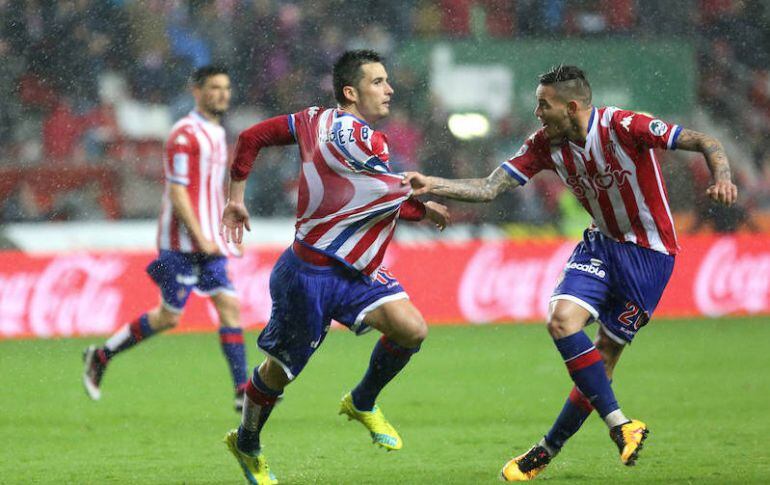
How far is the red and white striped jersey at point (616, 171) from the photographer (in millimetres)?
5262

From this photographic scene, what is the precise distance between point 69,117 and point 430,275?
394 centimetres

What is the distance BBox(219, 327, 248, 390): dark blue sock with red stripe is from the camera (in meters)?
7.33

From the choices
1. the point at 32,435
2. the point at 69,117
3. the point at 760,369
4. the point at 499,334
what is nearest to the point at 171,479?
the point at 32,435

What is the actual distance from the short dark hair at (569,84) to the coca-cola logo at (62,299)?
21.2 feet

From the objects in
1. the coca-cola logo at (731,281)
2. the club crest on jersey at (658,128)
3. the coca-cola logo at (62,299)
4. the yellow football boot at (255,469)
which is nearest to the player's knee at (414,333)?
the yellow football boot at (255,469)

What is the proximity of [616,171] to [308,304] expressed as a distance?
4.58 ft

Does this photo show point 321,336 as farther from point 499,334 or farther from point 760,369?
point 499,334

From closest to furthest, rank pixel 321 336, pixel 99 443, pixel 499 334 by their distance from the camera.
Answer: pixel 321 336 → pixel 99 443 → pixel 499 334

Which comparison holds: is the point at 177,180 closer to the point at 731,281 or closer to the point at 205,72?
the point at 205,72

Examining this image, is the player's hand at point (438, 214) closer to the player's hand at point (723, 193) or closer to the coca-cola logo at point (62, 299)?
the player's hand at point (723, 193)

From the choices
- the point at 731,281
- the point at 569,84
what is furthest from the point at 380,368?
the point at 731,281

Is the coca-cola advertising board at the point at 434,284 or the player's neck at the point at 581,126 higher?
the player's neck at the point at 581,126

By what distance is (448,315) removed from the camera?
1159cm

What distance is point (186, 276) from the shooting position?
7648 mm
